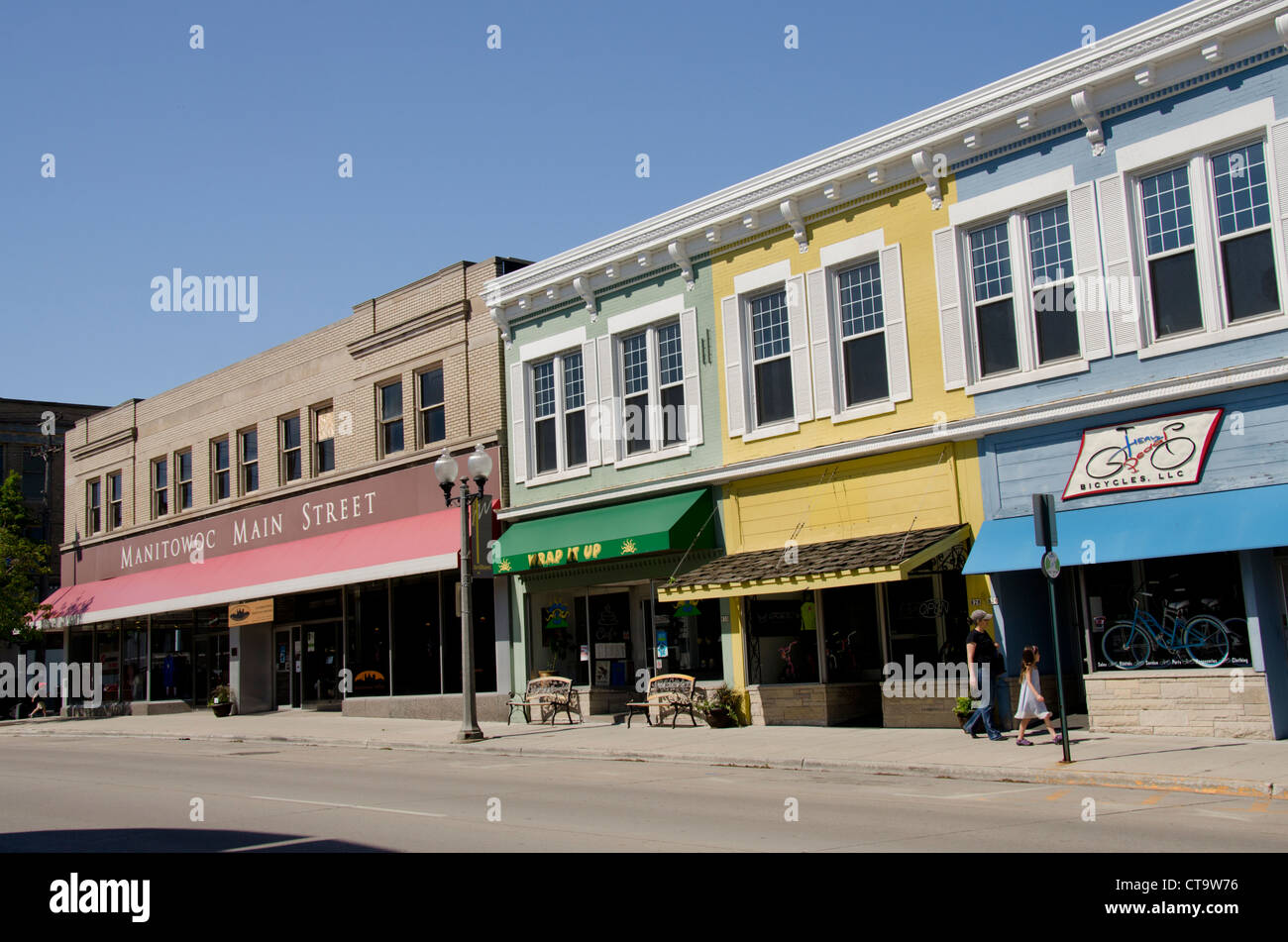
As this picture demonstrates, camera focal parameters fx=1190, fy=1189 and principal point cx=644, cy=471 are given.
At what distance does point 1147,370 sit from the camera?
15.4m

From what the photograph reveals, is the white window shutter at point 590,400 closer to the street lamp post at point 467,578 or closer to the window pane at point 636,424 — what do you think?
the window pane at point 636,424

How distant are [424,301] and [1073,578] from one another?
51.9 ft

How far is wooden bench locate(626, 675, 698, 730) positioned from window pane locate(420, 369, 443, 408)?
8938mm

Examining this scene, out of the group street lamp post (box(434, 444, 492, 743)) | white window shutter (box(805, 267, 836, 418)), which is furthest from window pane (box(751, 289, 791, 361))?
street lamp post (box(434, 444, 492, 743))

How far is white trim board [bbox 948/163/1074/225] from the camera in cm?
1642

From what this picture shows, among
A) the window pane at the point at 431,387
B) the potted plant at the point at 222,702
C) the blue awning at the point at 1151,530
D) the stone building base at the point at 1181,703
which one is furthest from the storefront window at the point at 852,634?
the potted plant at the point at 222,702

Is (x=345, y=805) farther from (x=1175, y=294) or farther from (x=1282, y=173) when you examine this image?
(x=1282, y=173)

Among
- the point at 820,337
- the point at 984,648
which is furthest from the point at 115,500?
the point at 984,648

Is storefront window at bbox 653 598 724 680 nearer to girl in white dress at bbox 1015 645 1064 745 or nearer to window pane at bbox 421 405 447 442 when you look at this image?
girl in white dress at bbox 1015 645 1064 745

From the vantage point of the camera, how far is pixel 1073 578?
16641 mm

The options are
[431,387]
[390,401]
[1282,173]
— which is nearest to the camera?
[1282,173]

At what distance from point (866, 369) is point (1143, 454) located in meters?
4.74

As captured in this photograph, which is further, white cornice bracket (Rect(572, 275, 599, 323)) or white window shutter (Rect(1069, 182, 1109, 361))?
white cornice bracket (Rect(572, 275, 599, 323))
